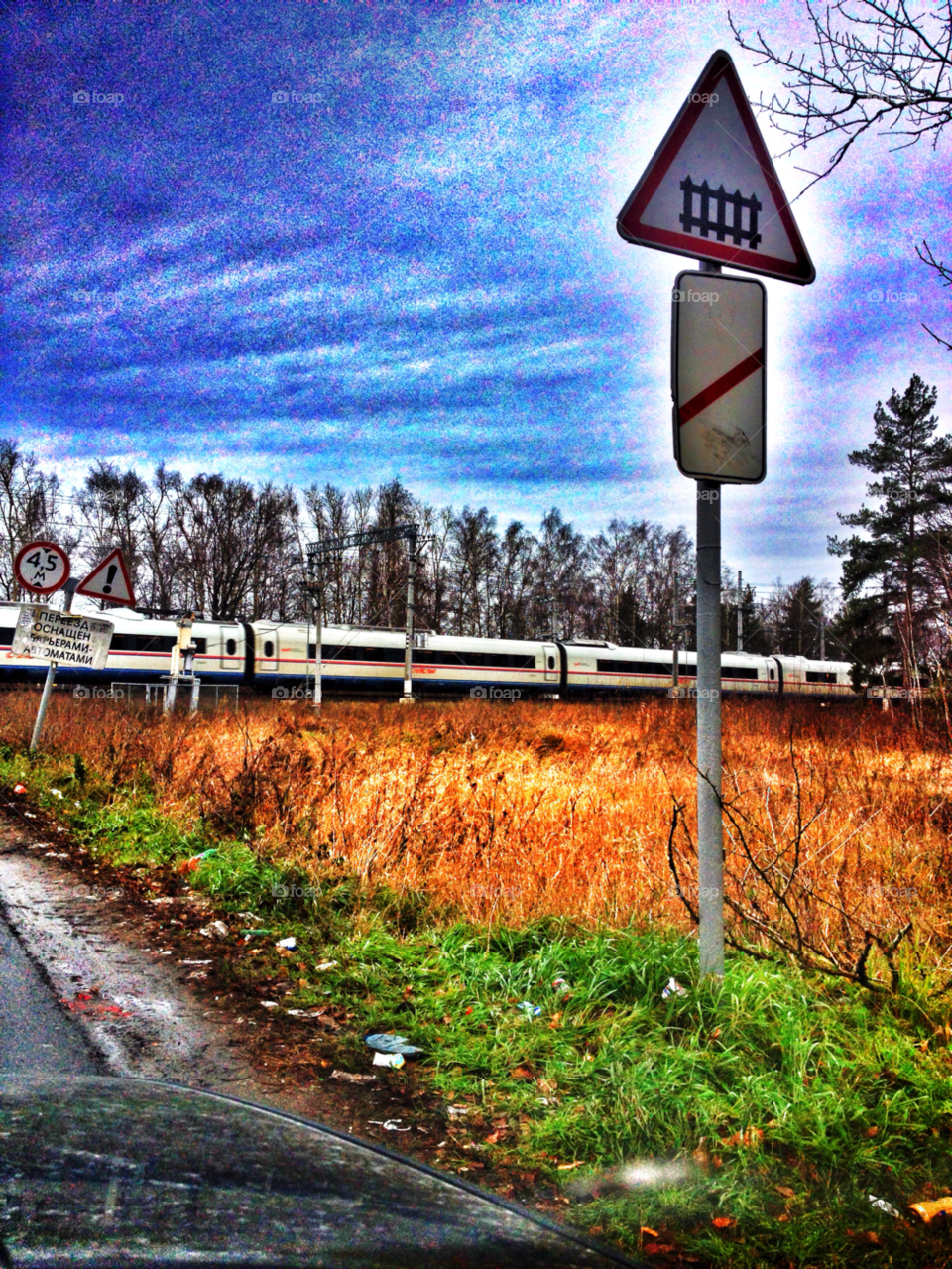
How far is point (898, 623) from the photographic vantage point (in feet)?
21.6

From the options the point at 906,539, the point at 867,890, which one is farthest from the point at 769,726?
the point at 906,539

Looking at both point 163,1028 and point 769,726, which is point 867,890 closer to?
point 163,1028

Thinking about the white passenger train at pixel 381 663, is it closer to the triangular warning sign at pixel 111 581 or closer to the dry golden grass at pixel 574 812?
the triangular warning sign at pixel 111 581

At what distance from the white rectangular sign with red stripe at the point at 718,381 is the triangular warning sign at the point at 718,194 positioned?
0.46 feet

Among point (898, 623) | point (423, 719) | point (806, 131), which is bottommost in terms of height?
point (423, 719)

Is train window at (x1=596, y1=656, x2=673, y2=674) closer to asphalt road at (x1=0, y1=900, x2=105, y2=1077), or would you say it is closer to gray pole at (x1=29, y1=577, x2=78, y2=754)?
gray pole at (x1=29, y1=577, x2=78, y2=754)

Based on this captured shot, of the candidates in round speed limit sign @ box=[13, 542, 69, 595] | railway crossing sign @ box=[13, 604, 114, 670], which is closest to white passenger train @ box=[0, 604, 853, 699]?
railway crossing sign @ box=[13, 604, 114, 670]

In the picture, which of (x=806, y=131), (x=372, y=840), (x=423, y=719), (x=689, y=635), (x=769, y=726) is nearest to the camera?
(x=806, y=131)

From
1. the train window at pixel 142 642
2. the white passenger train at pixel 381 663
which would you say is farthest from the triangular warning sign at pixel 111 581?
the train window at pixel 142 642

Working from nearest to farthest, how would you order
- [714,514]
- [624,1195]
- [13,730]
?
1. [624,1195]
2. [714,514]
3. [13,730]

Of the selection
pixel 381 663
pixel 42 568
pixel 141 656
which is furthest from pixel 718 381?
pixel 381 663

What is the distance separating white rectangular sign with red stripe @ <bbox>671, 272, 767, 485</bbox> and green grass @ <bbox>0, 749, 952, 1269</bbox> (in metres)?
1.98

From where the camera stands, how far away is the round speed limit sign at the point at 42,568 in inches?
418

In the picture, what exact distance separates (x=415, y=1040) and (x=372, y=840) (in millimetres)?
2267
